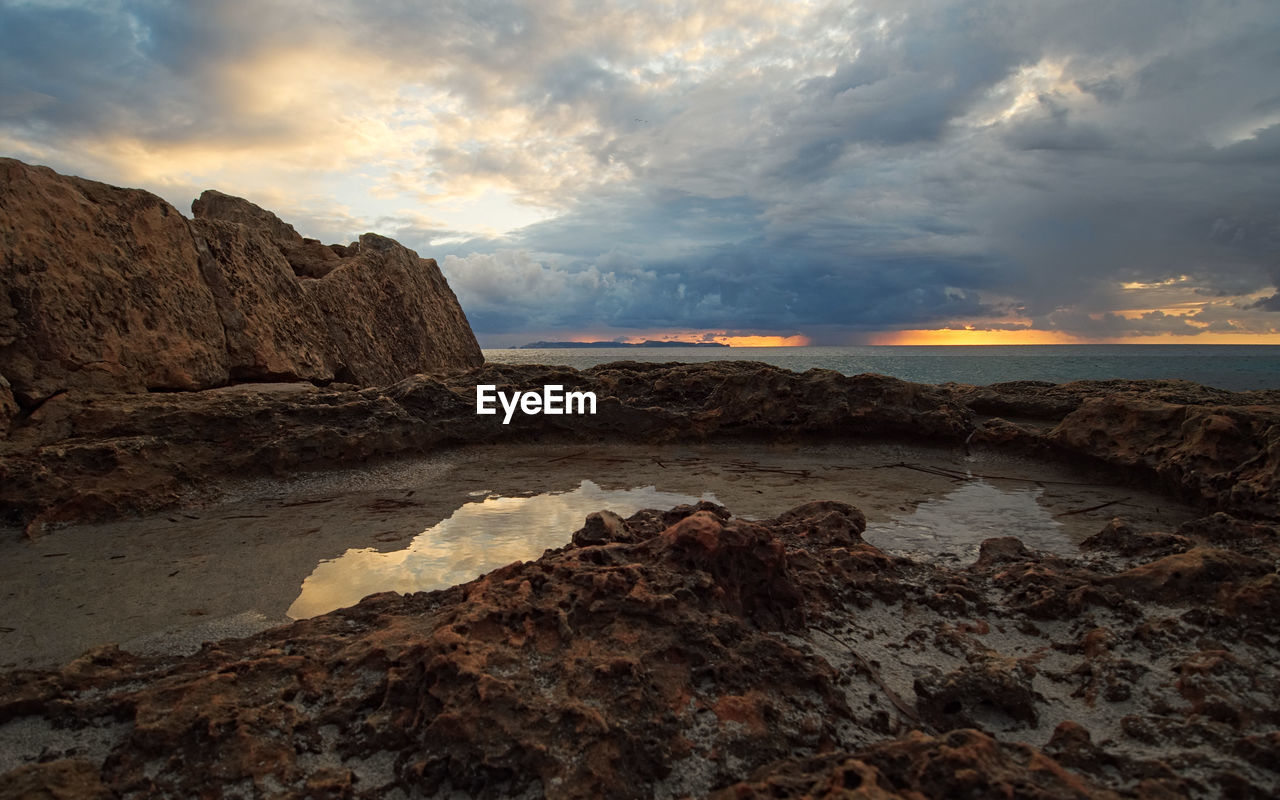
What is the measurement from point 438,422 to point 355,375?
3.26m

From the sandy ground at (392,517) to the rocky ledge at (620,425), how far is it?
21 cm

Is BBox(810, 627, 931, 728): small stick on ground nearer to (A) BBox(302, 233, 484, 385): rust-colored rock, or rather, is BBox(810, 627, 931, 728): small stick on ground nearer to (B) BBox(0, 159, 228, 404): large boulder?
(B) BBox(0, 159, 228, 404): large boulder

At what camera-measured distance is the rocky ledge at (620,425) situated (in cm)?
430

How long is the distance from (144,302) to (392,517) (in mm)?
3436

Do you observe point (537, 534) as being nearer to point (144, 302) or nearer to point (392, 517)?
point (392, 517)

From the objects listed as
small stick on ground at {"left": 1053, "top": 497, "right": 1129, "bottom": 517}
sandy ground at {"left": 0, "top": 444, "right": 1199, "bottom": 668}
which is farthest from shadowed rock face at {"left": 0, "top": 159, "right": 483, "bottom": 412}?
small stick on ground at {"left": 1053, "top": 497, "right": 1129, "bottom": 517}

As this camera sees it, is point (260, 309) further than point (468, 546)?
Yes

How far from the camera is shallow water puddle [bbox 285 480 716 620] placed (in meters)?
3.13

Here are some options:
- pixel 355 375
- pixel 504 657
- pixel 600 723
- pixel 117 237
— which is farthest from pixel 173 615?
pixel 355 375

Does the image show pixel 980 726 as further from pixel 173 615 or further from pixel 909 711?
pixel 173 615

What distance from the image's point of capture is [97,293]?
529cm

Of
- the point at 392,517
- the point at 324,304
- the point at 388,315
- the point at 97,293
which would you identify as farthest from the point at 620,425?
the point at 388,315

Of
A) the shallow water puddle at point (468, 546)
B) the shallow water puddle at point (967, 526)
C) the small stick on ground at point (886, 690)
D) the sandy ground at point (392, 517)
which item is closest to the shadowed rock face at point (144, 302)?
the sandy ground at point (392, 517)

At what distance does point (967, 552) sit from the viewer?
3500 millimetres
